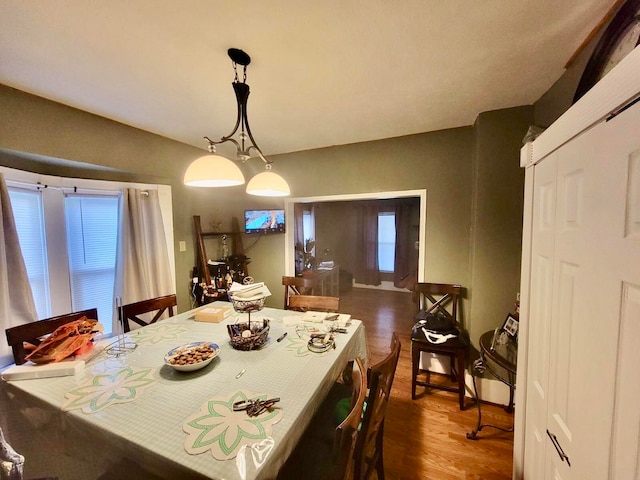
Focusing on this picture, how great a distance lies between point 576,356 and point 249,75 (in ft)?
6.48

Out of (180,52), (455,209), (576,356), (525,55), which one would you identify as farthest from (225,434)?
(455,209)

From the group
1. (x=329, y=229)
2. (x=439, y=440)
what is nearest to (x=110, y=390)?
(x=439, y=440)

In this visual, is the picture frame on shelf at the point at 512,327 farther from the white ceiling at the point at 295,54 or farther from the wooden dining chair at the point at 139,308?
the wooden dining chair at the point at 139,308

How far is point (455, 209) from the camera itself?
7.95ft

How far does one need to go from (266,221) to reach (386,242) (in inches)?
154

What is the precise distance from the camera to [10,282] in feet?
5.79

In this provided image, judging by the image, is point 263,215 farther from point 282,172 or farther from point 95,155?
point 95,155

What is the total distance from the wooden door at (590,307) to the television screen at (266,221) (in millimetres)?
2733

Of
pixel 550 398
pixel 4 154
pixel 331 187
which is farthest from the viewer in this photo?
pixel 331 187

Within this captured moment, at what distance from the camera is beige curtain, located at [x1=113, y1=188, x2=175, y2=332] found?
2422mm

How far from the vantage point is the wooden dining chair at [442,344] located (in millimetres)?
2045

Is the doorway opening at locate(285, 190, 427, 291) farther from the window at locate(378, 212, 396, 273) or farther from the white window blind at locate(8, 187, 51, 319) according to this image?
the white window blind at locate(8, 187, 51, 319)

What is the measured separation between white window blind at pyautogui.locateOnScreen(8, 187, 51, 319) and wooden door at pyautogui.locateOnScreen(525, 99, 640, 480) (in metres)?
3.16

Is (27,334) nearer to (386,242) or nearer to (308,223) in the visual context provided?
(308,223)
